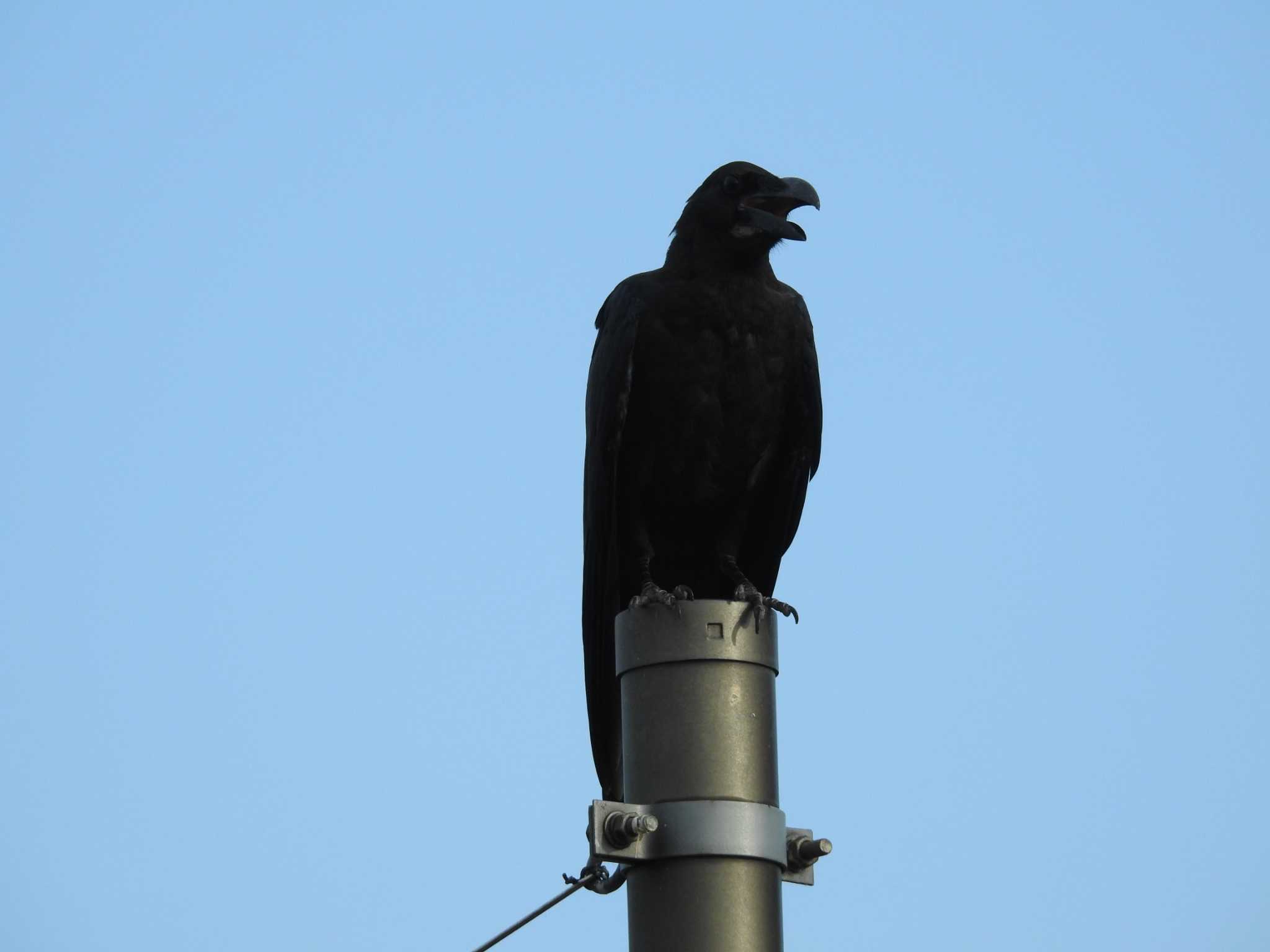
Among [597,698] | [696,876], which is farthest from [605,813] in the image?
[597,698]

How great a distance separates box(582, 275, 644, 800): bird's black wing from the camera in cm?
629

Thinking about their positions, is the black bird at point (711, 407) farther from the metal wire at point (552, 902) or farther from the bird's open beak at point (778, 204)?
the metal wire at point (552, 902)

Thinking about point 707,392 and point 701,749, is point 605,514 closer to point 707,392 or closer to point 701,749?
point 707,392

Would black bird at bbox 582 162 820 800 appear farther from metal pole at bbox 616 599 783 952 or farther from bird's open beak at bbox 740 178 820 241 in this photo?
metal pole at bbox 616 599 783 952

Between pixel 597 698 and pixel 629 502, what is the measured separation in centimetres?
171

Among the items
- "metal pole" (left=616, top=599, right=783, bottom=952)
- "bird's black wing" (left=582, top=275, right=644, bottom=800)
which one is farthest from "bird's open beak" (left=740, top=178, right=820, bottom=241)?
"metal pole" (left=616, top=599, right=783, bottom=952)

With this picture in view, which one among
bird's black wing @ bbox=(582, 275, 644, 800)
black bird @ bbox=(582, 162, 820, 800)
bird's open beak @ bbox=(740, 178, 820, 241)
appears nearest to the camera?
bird's black wing @ bbox=(582, 275, 644, 800)

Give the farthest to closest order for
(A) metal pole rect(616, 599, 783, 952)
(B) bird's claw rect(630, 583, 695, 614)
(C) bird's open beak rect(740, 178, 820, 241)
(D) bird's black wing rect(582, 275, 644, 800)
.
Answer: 1. (C) bird's open beak rect(740, 178, 820, 241)
2. (D) bird's black wing rect(582, 275, 644, 800)
3. (B) bird's claw rect(630, 583, 695, 614)
4. (A) metal pole rect(616, 599, 783, 952)

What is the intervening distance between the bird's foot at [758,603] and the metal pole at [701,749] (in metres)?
0.02

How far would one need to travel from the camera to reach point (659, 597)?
5.82m

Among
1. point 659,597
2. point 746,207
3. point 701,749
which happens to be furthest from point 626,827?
point 746,207

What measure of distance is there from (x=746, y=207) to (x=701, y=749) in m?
4.84

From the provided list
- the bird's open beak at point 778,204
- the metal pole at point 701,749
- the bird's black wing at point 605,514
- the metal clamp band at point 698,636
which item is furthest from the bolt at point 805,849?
the bird's open beak at point 778,204

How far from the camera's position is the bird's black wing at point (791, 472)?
8.15 m
